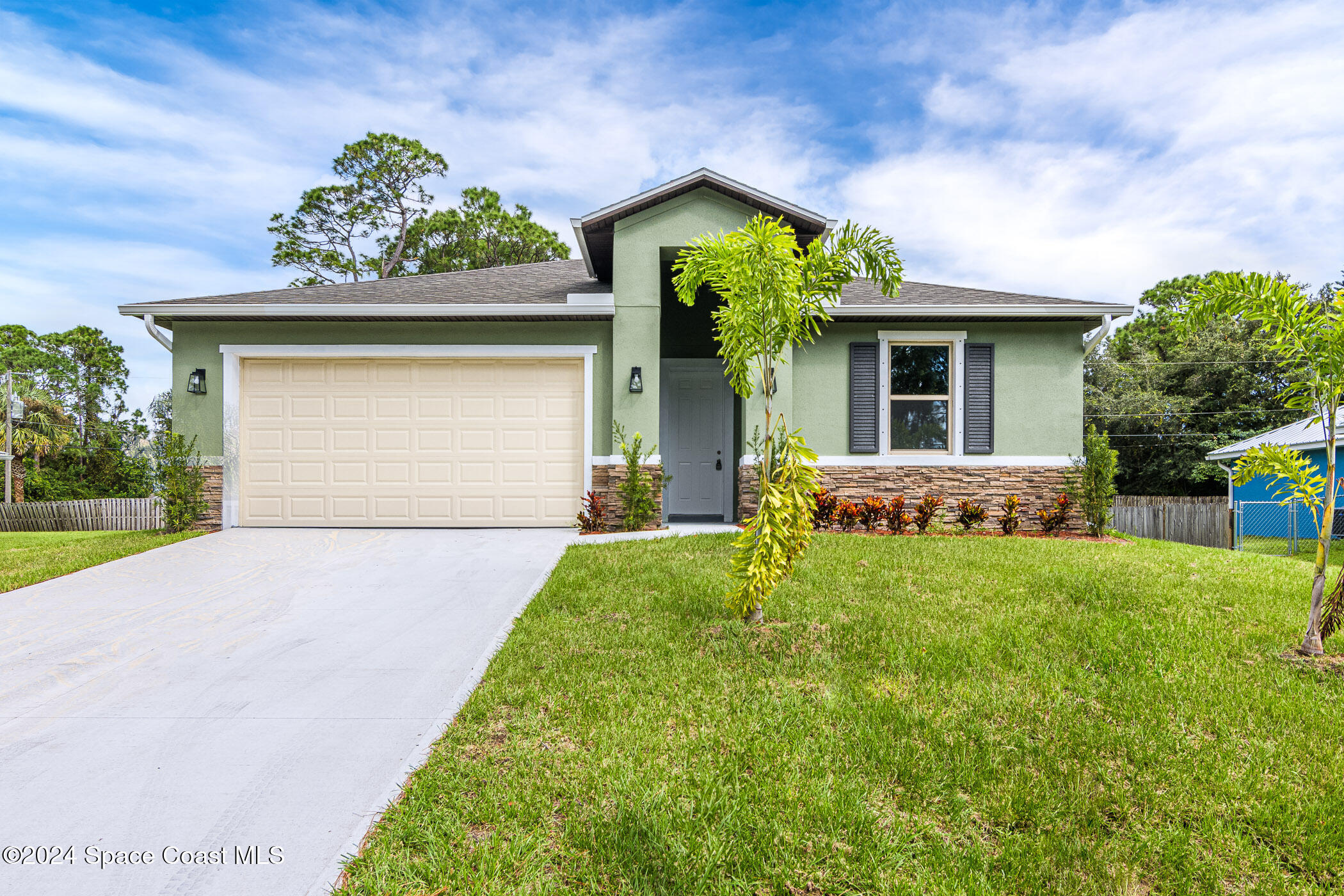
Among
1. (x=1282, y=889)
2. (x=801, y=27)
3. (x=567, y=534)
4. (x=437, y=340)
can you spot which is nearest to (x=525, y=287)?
(x=437, y=340)

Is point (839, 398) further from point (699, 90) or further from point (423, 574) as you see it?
point (699, 90)

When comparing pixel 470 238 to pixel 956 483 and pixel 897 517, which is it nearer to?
pixel 956 483

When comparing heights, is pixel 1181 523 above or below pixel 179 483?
below

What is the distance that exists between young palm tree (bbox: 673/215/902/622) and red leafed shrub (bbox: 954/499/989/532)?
5.21 metres

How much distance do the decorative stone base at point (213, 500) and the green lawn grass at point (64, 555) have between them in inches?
8.7

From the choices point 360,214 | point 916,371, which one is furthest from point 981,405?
point 360,214

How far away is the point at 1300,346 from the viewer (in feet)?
12.4

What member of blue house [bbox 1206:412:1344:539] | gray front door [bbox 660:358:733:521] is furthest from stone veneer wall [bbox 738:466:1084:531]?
blue house [bbox 1206:412:1344:539]

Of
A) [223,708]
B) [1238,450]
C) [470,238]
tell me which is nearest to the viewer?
[223,708]

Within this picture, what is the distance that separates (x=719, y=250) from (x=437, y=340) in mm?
6016

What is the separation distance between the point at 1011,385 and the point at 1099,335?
1432 millimetres

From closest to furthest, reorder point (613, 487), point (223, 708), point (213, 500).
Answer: point (223, 708)
point (213, 500)
point (613, 487)

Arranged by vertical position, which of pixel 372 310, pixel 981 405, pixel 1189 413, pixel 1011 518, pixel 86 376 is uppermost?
pixel 86 376

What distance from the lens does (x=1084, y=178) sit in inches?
693
